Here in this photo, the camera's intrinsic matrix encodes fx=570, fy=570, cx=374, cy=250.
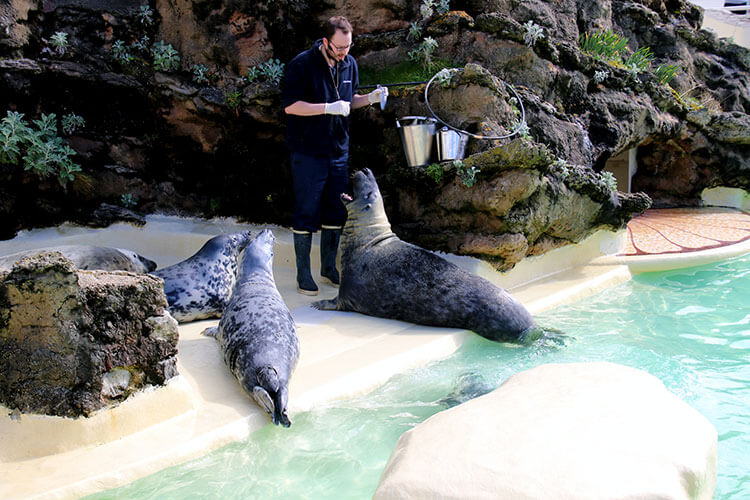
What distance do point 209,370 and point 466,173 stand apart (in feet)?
9.52

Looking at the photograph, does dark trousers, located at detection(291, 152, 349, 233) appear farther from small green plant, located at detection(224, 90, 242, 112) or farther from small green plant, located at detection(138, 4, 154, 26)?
small green plant, located at detection(138, 4, 154, 26)

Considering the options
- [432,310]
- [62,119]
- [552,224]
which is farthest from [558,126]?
[62,119]

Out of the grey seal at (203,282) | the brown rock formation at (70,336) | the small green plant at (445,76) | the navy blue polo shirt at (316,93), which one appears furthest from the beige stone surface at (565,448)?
the small green plant at (445,76)

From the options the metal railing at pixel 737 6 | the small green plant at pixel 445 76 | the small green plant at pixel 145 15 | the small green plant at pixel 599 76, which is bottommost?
the small green plant at pixel 445 76

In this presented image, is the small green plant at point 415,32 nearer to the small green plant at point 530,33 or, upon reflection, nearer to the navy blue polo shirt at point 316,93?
the small green plant at point 530,33

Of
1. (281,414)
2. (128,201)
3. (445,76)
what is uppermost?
(445,76)

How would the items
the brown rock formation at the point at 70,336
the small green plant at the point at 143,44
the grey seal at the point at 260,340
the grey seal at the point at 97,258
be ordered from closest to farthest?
the brown rock formation at the point at 70,336
the grey seal at the point at 260,340
the grey seal at the point at 97,258
the small green plant at the point at 143,44

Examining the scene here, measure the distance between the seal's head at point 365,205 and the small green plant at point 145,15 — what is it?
2980mm

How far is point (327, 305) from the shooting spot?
462 centimetres

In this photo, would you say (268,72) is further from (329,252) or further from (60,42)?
(60,42)

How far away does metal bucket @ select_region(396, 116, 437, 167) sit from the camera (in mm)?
5145

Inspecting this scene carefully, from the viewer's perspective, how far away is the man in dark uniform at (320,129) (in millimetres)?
4625

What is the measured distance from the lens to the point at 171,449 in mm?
2539

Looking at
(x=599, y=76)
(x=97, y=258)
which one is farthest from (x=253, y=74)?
(x=599, y=76)
